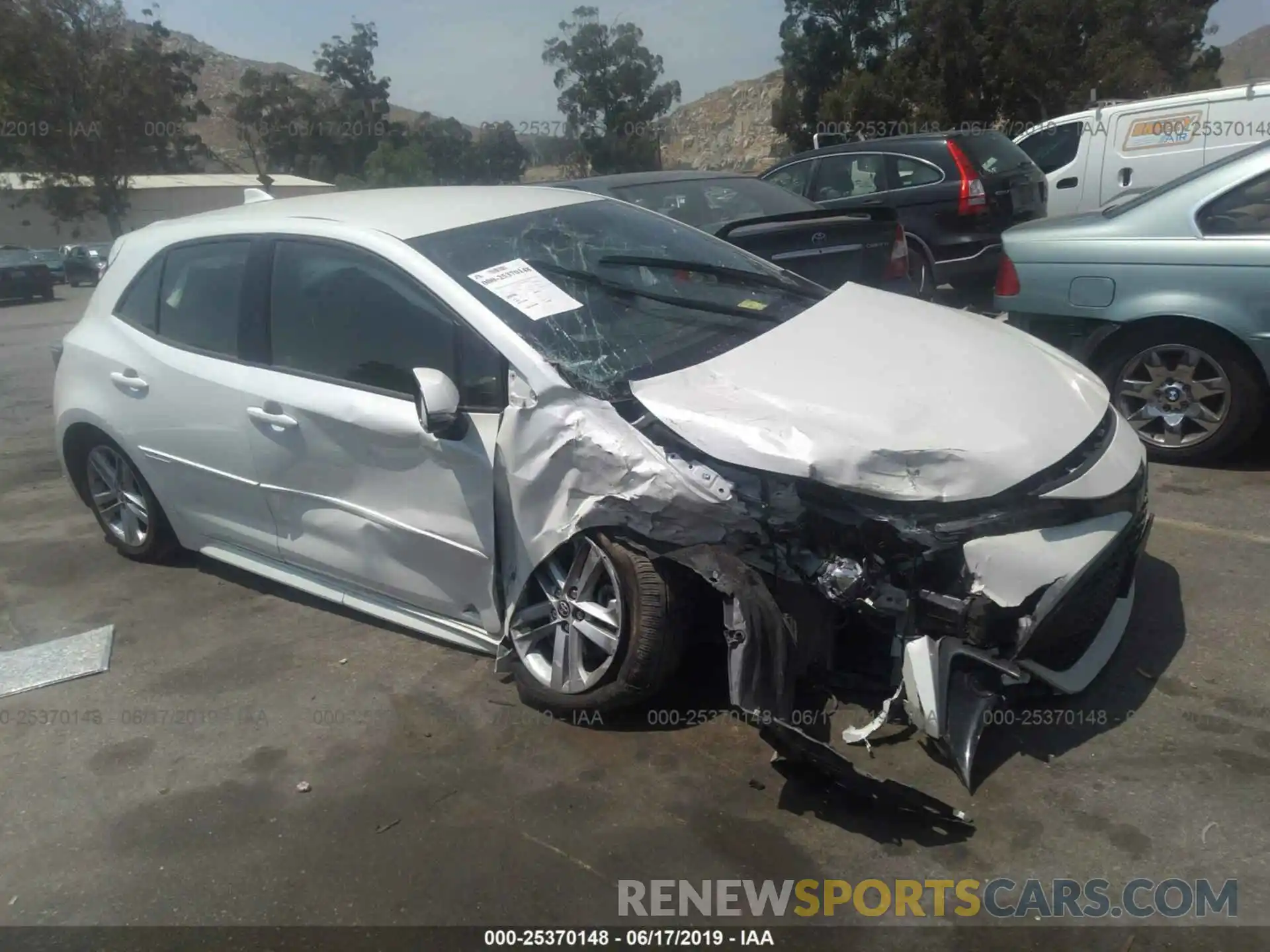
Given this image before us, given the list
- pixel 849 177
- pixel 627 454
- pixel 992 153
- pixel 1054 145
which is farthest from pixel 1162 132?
pixel 627 454

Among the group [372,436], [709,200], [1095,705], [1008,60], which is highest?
[1008,60]

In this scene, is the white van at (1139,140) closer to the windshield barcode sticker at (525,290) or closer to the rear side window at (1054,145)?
the rear side window at (1054,145)

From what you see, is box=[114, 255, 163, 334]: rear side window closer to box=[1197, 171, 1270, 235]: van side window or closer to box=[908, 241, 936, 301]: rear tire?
box=[1197, 171, 1270, 235]: van side window

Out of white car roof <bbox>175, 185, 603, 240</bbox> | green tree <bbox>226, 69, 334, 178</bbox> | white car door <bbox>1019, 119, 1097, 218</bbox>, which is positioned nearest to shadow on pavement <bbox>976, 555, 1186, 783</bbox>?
white car roof <bbox>175, 185, 603, 240</bbox>

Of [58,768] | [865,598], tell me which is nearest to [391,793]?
[58,768]

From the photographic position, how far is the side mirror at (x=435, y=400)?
3248 mm

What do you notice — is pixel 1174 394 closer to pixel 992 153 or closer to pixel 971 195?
pixel 971 195

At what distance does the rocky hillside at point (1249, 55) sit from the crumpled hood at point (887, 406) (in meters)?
86.1

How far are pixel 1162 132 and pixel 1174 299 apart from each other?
22.3 feet

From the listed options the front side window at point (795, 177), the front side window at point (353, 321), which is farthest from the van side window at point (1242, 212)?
the front side window at point (795, 177)

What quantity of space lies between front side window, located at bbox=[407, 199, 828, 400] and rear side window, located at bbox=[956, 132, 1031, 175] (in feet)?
18.2

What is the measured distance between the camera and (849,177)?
9875 millimetres

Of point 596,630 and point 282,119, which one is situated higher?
point 282,119

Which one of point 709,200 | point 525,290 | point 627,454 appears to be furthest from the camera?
point 709,200
